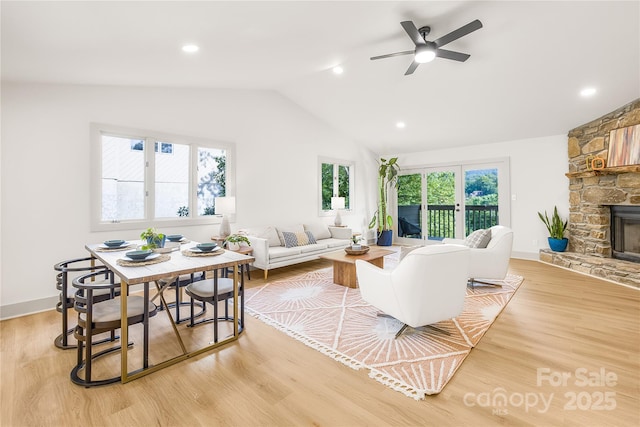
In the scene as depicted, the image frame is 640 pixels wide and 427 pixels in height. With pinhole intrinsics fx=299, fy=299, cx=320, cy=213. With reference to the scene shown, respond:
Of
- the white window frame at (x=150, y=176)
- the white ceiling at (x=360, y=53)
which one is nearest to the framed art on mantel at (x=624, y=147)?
the white ceiling at (x=360, y=53)

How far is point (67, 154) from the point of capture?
355 cm

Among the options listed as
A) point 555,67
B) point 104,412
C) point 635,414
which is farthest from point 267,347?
point 555,67

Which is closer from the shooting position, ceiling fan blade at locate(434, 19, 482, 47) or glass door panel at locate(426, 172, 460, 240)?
ceiling fan blade at locate(434, 19, 482, 47)

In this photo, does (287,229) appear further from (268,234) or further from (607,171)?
(607,171)

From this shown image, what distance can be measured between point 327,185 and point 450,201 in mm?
3027

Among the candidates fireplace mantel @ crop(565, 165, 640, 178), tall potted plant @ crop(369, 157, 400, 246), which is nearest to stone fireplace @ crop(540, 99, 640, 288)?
fireplace mantel @ crop(565, 165, 640, 178)

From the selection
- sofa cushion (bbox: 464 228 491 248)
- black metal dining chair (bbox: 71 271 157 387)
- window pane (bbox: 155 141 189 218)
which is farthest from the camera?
window pane (bbox: 155 141 189 218)

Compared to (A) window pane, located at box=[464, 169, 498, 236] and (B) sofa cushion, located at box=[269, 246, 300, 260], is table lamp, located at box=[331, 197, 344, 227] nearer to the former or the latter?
(B) sofa cushion, located at box=[269, 246, 300, 260]

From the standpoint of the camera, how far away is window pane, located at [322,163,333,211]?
6.95 meters

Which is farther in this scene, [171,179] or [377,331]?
[171,179]

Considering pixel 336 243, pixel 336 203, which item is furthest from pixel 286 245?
pixel 336 203

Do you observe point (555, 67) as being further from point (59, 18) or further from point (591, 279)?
point (59, 18)

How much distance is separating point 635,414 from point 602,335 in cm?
121

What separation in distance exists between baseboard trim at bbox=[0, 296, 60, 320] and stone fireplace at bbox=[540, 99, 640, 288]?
7.49 meters
